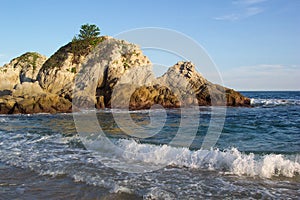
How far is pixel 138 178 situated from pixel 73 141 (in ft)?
20.2

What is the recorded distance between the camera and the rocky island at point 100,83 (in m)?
31.6

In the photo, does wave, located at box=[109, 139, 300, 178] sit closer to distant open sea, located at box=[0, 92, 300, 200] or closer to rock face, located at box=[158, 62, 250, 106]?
distant open sea, located at box=[0, 92, 300, 200]

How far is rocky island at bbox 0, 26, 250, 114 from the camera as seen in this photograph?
31.6 m

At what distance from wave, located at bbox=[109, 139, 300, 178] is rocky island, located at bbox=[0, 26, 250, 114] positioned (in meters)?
20.7

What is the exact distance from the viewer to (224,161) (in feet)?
26.9

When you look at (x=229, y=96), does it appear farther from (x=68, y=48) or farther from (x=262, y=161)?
(x=262, y=161)

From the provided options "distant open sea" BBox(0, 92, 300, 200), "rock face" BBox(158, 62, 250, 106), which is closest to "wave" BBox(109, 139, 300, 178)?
"distant open sea" BBox(0, 92, 300, 200)

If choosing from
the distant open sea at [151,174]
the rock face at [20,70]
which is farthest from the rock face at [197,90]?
the distant open sea at [151,174]

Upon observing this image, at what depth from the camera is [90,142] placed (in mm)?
11820

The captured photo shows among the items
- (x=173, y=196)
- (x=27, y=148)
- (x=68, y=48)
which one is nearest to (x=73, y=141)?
(x=27, y=148)

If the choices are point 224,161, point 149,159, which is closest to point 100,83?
point 149,159

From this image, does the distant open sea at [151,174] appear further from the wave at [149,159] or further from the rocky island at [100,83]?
the rocky island at [100,83]

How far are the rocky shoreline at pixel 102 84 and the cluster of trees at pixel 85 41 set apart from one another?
0.88 m

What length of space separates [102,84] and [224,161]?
30.5 metres
